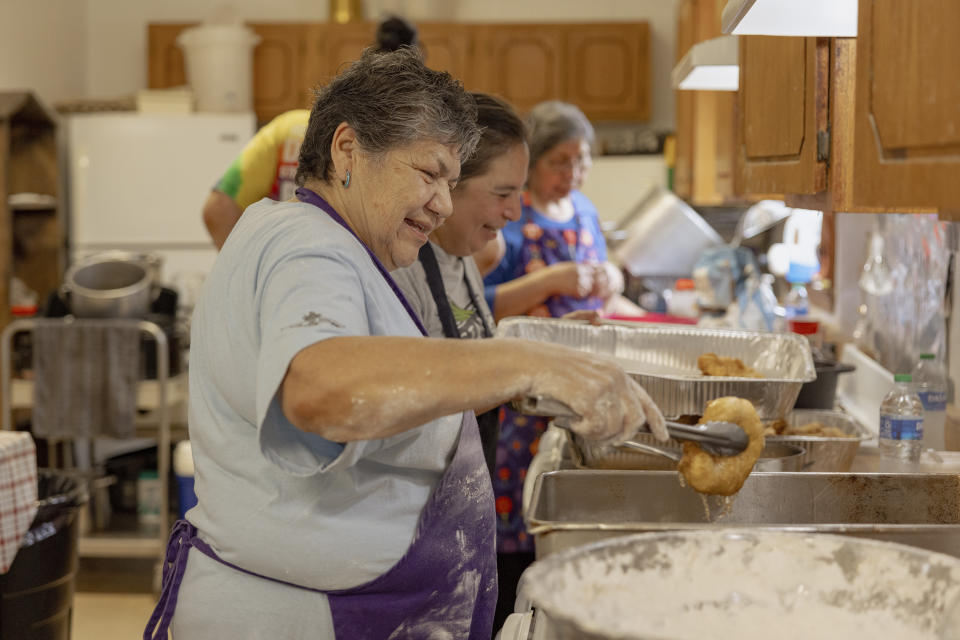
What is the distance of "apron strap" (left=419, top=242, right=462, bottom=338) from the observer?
5.74 ft

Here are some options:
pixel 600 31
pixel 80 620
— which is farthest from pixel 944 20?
pixel 600 31

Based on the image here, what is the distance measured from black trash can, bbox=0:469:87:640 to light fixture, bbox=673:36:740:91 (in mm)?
1792

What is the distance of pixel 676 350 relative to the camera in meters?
2.17

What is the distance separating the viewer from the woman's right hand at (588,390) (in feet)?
3.21

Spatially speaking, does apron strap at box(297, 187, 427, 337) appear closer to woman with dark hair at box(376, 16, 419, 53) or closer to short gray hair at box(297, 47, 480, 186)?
short gray hair at box(297, 47, 480, 186)

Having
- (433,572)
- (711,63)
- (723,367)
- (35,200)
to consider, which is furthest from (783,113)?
(35,200)

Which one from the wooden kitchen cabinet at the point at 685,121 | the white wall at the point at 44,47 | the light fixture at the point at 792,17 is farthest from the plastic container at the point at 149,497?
the light fixture at the point at 792,17

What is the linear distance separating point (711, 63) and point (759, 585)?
1.41m

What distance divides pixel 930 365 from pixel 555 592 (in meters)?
1.71

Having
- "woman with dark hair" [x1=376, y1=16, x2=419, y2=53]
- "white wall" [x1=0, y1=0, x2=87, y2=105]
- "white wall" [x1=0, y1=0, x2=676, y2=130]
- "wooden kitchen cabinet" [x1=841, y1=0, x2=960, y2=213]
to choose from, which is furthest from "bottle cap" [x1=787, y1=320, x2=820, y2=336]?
"white wall" [x1=0, y1=0, x2=87, y2=105]

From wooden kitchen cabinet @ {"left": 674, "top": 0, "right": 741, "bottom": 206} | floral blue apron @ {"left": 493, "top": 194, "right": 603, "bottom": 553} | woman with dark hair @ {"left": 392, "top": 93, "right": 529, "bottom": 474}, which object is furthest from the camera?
wooden kitchen cabinet @ {"left": 674, "top": 0, "right": 741, "bottom": 206}

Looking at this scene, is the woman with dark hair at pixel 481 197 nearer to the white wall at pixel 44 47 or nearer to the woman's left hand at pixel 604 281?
the woman's left hand at pixel 604 281

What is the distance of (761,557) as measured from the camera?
985 mm

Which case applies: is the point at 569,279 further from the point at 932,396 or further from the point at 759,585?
the point at 759,585
